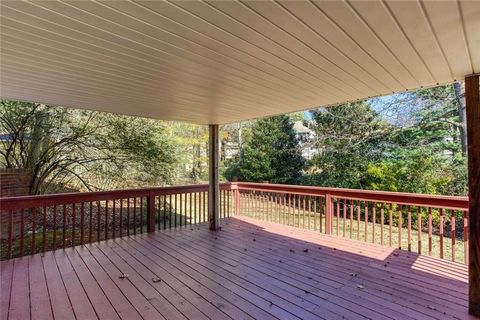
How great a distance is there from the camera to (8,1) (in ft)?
4.47

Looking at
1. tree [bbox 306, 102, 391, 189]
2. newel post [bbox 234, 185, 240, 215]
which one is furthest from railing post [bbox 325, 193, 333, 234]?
tree [bbox 306, 102, 391, 189]

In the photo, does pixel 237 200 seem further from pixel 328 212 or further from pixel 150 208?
pixel 328 212

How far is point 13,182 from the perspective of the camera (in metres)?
5.77

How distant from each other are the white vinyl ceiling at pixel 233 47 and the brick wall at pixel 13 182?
314 centimetres

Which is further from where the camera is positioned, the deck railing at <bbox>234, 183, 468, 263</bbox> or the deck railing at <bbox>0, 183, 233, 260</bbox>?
the deck railing at <bbox>0, 183, 233, 260</bbox>

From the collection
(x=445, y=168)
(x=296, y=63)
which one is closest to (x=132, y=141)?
(x=296, y=63)

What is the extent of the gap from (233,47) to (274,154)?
32.2 feet

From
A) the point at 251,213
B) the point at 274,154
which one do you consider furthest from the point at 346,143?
the point at 251,213

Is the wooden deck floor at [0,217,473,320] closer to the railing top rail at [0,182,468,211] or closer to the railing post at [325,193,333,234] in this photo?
the railing post at [325,193,333,234]

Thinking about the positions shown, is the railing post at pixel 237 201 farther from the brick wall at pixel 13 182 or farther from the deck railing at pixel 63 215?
the brick wall at pixel 13 182

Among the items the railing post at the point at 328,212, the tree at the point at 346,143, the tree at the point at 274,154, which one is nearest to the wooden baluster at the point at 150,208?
the railing post at the point at 328,212

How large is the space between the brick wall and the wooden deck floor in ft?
8.00

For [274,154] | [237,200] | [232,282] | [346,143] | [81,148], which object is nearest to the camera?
[232,282]

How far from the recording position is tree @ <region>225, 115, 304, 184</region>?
11.4 m
